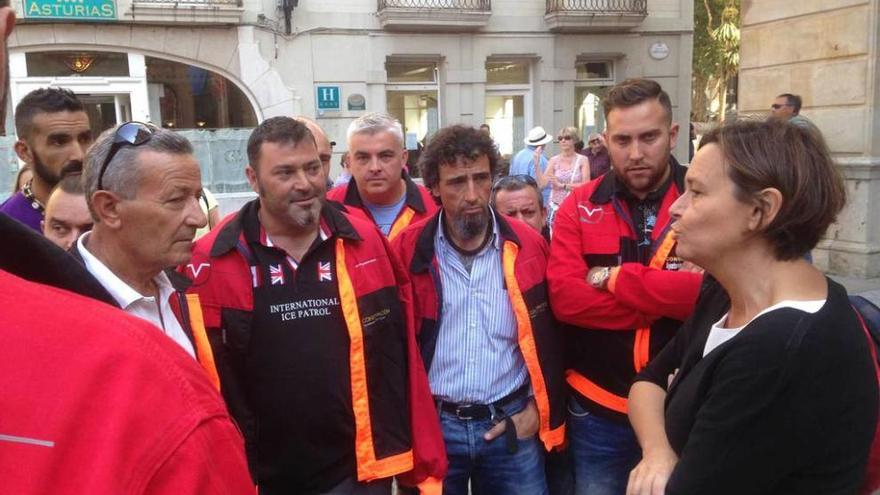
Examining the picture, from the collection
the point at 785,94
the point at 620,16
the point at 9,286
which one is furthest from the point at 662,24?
the point at 9,286

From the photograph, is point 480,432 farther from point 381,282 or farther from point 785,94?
point 785,94

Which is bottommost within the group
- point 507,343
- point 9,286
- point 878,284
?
point 878,284

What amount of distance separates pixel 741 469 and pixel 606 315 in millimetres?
947

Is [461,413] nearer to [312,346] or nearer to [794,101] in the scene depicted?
[312,346]

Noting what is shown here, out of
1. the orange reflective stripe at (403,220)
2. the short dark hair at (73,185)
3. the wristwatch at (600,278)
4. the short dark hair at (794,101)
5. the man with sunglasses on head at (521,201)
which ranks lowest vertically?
the wristwatch at (600,278)

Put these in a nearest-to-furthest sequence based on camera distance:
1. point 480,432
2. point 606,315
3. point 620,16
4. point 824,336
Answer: point 824,336 < point 606,315 < point 480,432 < point 620,16

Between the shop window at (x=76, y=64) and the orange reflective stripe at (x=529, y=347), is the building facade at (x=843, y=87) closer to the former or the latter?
the orange reflective stripe at (x=529, y=347)

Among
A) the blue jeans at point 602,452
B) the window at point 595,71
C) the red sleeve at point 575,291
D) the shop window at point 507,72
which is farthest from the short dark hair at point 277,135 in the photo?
the window at point 595,71

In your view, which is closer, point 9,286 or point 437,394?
point 9,286

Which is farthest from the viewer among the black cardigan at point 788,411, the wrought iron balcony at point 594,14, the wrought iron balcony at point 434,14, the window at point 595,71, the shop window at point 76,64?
the window at point 595,71

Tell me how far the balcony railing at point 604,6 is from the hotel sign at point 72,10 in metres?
8.62

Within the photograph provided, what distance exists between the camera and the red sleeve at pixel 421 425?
2.40m

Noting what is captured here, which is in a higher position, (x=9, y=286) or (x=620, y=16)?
(x=620, y=16)

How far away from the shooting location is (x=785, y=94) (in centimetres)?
721
